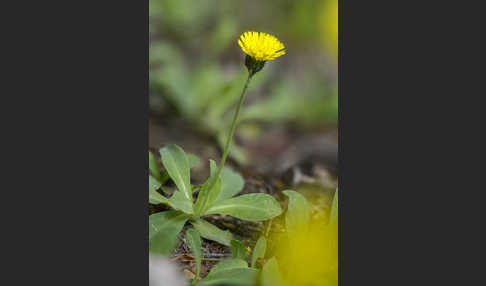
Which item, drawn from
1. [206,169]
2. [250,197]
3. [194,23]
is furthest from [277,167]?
[194,23]

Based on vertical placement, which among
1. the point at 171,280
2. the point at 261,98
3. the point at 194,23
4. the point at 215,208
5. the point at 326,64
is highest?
the point at 194,23

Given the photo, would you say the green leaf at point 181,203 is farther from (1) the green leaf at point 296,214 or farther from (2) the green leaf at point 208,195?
(1) the green leaf at point 296,214

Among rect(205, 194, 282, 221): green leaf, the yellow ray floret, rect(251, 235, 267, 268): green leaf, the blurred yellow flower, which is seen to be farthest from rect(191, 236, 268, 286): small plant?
the blurred yellow flower

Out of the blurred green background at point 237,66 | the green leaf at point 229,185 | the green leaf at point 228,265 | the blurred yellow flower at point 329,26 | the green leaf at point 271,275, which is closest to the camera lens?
the green leaf at point 271,275

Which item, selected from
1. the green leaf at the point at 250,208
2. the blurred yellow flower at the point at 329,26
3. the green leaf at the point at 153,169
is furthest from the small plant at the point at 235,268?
the blurred yellow flower at the point at 329,26

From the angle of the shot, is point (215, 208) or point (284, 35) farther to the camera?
point (284, 35)

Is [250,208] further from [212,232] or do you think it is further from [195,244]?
[195,244]

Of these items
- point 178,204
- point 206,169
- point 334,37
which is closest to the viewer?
point 178,204

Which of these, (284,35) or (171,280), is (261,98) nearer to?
(284,35)
